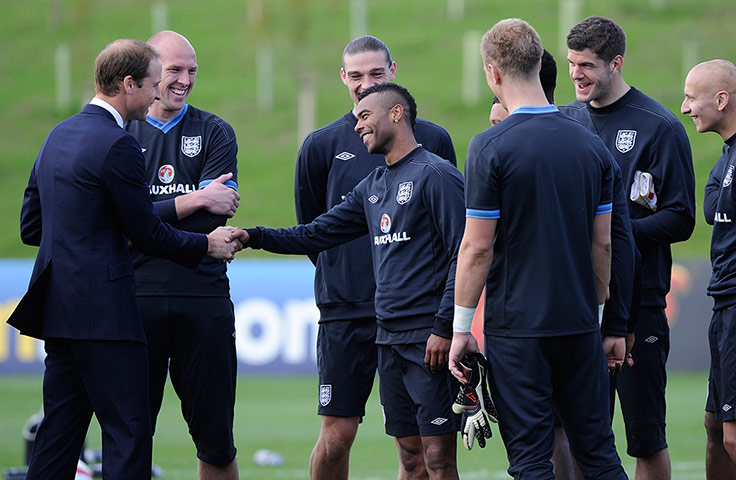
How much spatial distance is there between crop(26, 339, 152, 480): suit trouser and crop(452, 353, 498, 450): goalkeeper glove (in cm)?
156

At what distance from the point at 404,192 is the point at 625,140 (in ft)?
4.48

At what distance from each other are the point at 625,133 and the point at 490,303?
163cm

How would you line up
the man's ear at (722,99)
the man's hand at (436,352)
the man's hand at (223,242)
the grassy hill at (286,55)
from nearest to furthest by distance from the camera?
the man's hand at (436,352) < the man's hand at (223,242) < the man's ear at (722,99) < the grassy hill at (286,55)

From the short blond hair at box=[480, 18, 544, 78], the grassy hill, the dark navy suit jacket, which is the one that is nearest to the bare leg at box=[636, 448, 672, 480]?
the short blond hair at box=[480, 18, 544, 78]

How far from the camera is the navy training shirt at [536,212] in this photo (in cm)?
472

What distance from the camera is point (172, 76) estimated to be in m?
6.16

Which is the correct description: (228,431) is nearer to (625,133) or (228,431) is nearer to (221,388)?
(221,388)

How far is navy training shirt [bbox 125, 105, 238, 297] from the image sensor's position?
6.02 meters

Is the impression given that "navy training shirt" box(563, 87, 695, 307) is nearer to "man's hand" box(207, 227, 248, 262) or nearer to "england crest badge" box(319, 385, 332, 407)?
"england crest badge" box(319, 385, 332, 407)

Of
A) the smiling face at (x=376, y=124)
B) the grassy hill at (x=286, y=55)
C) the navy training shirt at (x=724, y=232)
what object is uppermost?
the grassy hill at (x=286, y=55)

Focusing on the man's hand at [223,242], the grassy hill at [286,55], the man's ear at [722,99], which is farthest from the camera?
the grassy hill at [286,55]

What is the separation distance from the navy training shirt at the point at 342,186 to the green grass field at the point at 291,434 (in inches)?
106

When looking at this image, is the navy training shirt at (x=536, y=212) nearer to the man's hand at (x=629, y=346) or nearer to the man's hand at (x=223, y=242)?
the man's hand at (x=629, y=346)

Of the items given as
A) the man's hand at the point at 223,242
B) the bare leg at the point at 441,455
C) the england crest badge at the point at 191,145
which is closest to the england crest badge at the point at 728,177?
the bare leg at the point at 441,455
